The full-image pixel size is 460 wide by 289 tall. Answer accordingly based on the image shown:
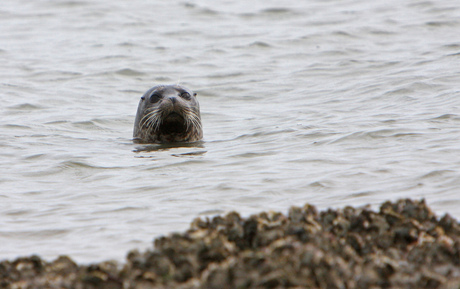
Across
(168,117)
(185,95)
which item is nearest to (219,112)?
(185,95)

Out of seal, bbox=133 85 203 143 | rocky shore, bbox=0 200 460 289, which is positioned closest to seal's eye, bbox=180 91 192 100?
seal, bbox=133 85 203 143

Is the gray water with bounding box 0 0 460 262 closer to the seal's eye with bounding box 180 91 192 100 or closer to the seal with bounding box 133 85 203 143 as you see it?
the seal with bounding box 133 85 203 143

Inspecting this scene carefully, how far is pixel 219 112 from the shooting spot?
1259cm

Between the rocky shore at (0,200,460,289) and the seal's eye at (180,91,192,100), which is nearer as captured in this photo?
the rocky shore at (0,200,460,289)

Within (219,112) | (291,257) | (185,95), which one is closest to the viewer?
(291,257)

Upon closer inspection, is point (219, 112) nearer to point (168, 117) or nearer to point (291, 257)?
point (168, 117)

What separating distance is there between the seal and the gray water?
0.33m

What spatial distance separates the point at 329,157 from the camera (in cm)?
777

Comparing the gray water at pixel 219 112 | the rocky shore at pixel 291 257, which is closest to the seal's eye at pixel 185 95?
the gray water at pixel 219 112

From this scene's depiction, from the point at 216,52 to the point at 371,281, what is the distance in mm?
14231

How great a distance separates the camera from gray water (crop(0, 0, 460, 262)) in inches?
234

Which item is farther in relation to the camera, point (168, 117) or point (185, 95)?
point (185, 95)

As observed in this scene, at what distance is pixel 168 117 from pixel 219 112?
308cm

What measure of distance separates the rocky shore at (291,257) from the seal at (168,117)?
17.3 feet
